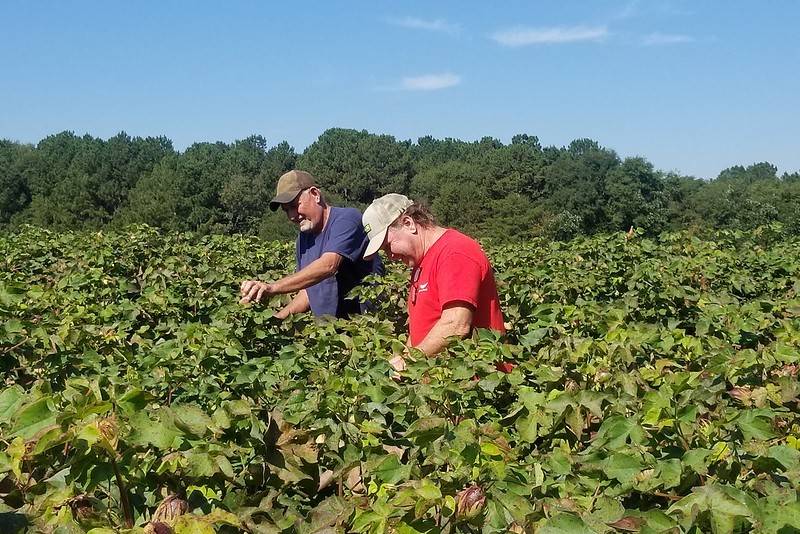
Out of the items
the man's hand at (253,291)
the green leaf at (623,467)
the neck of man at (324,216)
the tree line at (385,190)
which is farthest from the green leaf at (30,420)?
the tree line at (385,190)

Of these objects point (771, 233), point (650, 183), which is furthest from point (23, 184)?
point (771, 233)

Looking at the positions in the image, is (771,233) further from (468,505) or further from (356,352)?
(468,505)

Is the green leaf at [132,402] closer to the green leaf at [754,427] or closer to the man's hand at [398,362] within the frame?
the green leaf at [754,427]

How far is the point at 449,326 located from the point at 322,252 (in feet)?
5.75

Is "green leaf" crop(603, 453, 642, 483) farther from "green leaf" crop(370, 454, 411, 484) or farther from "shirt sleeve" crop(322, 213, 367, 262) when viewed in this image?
"shirt sleeve" crop(322, 213, 367, 262)

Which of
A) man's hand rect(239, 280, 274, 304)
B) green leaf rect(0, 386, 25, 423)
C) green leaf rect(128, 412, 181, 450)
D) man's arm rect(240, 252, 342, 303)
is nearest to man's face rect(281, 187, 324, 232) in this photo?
man's arm rect(240, 252, 342, 303)

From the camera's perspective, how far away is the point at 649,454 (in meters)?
1.82

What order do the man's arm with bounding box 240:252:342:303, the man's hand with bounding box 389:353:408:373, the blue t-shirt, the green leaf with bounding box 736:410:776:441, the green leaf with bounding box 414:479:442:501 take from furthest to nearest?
the blue t-shirt → the man's arm with bounding box 240:252:342:303 → the man's hand with bounding box 389:353:408:373 → the green leaf with bounding box 736:410:776:441 → the green leaf with bounding box 414:479:442:501

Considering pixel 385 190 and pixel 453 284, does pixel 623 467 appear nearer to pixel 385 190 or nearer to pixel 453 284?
pixel 453 284

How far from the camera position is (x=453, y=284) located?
343 cm

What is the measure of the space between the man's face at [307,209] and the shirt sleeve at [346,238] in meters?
0.20

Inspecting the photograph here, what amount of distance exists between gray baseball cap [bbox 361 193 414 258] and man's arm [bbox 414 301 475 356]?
524mm

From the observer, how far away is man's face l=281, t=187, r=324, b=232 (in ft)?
16.8

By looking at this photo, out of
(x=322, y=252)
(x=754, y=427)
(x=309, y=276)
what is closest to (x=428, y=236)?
(x=309, y=276)
